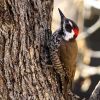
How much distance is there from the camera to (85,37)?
31.5ft

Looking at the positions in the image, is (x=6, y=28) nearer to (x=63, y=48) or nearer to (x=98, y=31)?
(x=63, y=48)

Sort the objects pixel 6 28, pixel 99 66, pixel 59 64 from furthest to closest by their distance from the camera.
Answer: pixel 99 66 < pixel 59 64 < pixel 6 28

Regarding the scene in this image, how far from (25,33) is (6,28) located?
22 cm

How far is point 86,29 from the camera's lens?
9523 mm

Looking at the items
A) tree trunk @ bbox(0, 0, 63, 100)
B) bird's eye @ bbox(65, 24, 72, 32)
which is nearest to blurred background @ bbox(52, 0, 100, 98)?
bird's eye @ bbox(65, 24, 72, 32)

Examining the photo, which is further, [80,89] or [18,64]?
[80,89]

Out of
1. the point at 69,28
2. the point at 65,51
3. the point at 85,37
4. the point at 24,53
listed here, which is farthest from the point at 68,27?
the point at 85,37

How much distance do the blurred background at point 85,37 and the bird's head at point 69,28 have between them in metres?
4.12

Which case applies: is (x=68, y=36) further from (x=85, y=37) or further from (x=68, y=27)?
(x=85, y=37)

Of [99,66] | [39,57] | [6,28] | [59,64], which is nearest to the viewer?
[6,28]

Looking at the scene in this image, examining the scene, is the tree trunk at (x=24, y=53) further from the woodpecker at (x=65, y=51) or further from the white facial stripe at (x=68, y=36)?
the white facial stripe at (x=68, y=36)

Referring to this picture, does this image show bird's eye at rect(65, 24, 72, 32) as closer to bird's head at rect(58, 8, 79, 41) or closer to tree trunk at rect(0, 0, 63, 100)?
bird's head at rect(58, 8, 79, 41)

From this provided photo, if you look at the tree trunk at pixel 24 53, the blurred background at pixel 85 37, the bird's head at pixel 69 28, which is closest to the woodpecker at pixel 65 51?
the bird's head at pixel 69 28

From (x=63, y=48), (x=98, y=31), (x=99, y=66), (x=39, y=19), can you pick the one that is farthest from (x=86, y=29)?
(x=39, y=19)
